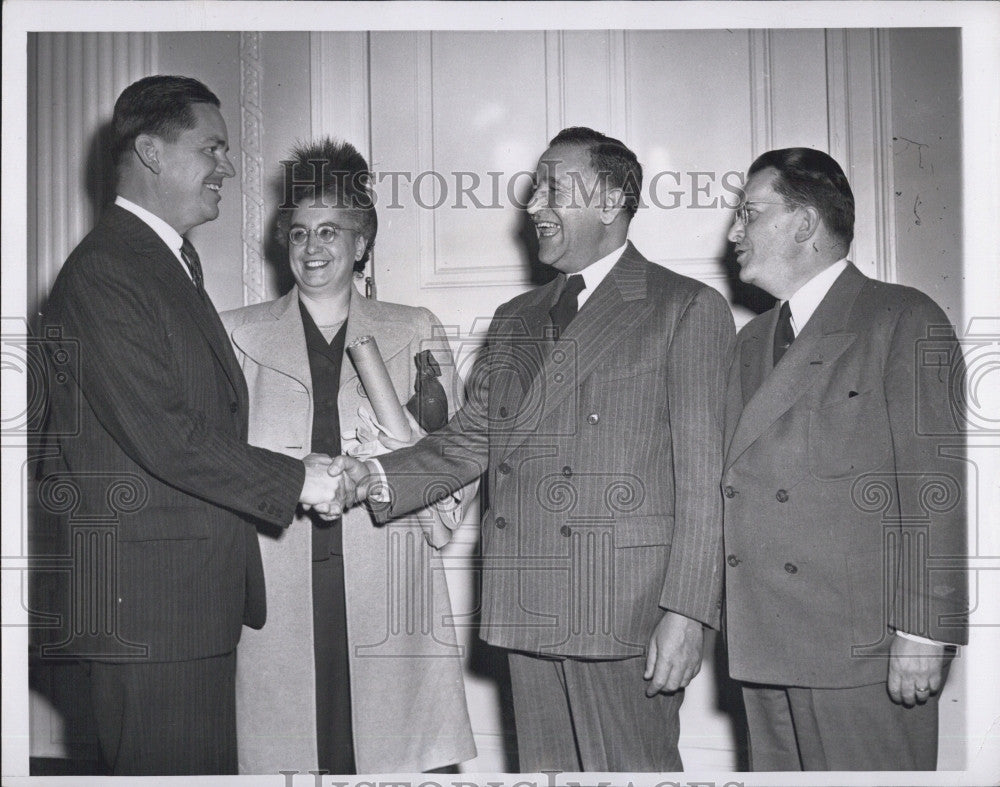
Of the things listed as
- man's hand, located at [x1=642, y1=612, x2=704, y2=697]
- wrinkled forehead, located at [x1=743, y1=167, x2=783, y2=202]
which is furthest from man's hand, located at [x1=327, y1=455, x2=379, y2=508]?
wrinkled forehead, located at [x1=743, y1=167, x2=783, y2=202]

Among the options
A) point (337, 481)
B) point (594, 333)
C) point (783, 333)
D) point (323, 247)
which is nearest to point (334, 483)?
point (337, 481)

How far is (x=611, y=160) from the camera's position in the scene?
2162 millimetres

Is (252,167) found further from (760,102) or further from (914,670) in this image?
(914,670)

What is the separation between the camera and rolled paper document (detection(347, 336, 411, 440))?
2.23 meters

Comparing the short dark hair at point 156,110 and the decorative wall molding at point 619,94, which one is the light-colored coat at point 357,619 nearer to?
the short dark hair at point 156,110

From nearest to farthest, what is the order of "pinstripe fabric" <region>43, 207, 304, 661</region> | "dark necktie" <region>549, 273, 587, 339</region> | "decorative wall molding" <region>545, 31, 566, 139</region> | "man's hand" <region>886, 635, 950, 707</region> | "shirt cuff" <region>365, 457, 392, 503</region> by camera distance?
"man's hand" <region>886, 635, 950, 707</region> < "pinstripe fabric" <region>43, 207, 304, 661</region> < "dark necktie" <region>549, 273, 587, 339</region> < "shirt cuff" <region>365, 457, 392, 503</region> < "decorative wall molding" <region>545, 31, 566, 139</region>

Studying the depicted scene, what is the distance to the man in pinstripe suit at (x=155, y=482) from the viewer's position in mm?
1985

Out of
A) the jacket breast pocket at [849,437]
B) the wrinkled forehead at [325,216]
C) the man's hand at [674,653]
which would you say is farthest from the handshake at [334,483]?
the jacket breast pocket at [849,437]

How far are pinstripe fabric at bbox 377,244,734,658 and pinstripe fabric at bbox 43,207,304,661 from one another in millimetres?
531

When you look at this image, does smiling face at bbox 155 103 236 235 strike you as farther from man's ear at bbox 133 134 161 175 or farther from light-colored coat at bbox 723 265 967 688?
light-colored coat at bbox 723 265 967 688

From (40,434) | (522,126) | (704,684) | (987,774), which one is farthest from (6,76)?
(987,774)

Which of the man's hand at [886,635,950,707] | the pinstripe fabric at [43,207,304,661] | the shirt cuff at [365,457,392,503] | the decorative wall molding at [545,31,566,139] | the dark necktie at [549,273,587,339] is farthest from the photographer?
the decorative wall molding at [545,31,566,139]

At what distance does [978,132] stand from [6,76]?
2.26m

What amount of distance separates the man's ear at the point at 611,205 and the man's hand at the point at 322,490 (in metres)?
0.84
